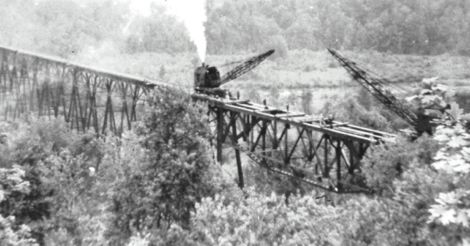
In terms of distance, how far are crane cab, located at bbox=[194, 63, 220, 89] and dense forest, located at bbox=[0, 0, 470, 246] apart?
2.50m

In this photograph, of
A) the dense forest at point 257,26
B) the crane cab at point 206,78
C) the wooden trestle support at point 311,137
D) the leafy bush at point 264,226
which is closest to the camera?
the leafy bush at point 264,226

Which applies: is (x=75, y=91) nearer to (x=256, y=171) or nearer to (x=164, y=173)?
(x=256, y=171)

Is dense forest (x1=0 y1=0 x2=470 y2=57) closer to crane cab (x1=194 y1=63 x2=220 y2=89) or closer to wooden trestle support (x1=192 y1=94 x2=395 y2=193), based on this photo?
crane cab (x1=194 y1=63 x2=220 y2=89)

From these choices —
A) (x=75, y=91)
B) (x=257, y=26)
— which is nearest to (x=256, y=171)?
(x=75, y=91)

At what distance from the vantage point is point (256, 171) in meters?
20.7

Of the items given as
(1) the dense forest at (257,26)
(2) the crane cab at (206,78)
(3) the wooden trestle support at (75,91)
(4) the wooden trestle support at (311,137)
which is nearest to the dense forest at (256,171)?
(1) the dense forest at (257,26)

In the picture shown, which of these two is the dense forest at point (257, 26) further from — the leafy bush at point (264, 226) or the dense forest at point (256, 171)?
the leafy bush at point (264, 226)

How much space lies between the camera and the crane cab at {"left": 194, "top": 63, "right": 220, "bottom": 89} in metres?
16.0

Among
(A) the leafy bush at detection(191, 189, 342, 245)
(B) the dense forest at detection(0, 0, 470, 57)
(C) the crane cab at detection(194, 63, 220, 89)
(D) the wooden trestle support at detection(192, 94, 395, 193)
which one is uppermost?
(B) the dense forest at detection(0, 0, 470, 57)

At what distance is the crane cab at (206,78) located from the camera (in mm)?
16000

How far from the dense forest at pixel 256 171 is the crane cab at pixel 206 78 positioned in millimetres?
2496

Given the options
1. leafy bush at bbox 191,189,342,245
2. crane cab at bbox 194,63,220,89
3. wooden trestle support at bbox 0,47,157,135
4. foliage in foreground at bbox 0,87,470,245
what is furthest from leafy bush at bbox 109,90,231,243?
wooden trestle support at bbox 0,47,157,135

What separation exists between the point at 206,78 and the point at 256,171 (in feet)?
22.2

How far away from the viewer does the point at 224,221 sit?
7.16 meters
